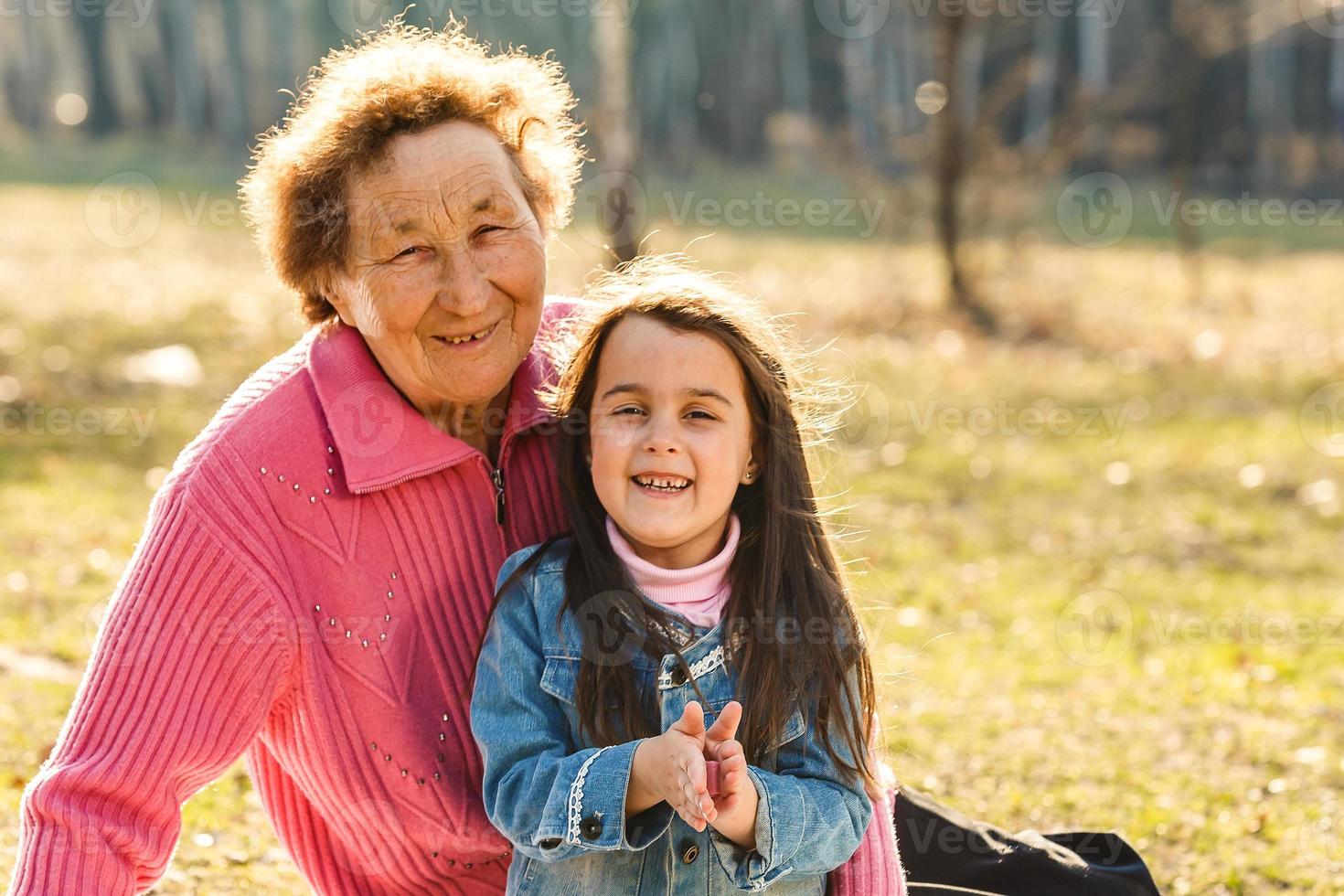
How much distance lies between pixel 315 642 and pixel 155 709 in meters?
0.30

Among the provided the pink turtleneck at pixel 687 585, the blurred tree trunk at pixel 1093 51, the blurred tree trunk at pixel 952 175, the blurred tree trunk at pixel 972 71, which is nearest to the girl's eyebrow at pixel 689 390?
the pink turtleneck at pixel 687 585

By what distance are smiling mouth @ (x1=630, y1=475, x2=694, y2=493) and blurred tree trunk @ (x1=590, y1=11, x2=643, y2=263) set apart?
28.4 ft

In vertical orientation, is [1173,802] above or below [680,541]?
below

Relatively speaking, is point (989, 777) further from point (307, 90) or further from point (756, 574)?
point (307, 90)

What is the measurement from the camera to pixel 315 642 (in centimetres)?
255

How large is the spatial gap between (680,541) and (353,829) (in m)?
0.86

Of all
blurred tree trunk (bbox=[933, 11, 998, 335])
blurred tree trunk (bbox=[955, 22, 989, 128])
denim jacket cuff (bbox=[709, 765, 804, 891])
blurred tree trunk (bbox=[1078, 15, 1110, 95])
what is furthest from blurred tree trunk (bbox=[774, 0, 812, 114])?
denim jacket cuff (bbox=[709, 765, 804, 891])

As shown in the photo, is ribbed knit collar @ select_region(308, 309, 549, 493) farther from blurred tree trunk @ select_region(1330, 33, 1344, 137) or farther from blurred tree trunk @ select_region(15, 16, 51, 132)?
blurred tree trunk @ select_region(15, 16, 51, 132)

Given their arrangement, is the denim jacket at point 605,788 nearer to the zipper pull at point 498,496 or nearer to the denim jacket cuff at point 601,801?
the denim jacket cuff at point 601,801

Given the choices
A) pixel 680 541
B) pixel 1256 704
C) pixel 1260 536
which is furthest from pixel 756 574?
pixel 1260 536

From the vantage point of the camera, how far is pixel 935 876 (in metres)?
2.97

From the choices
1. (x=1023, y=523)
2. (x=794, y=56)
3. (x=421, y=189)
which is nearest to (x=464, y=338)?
(x=421, y=189)

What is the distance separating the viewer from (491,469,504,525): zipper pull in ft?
8.95

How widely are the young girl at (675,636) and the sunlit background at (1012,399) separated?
26 centimetres
